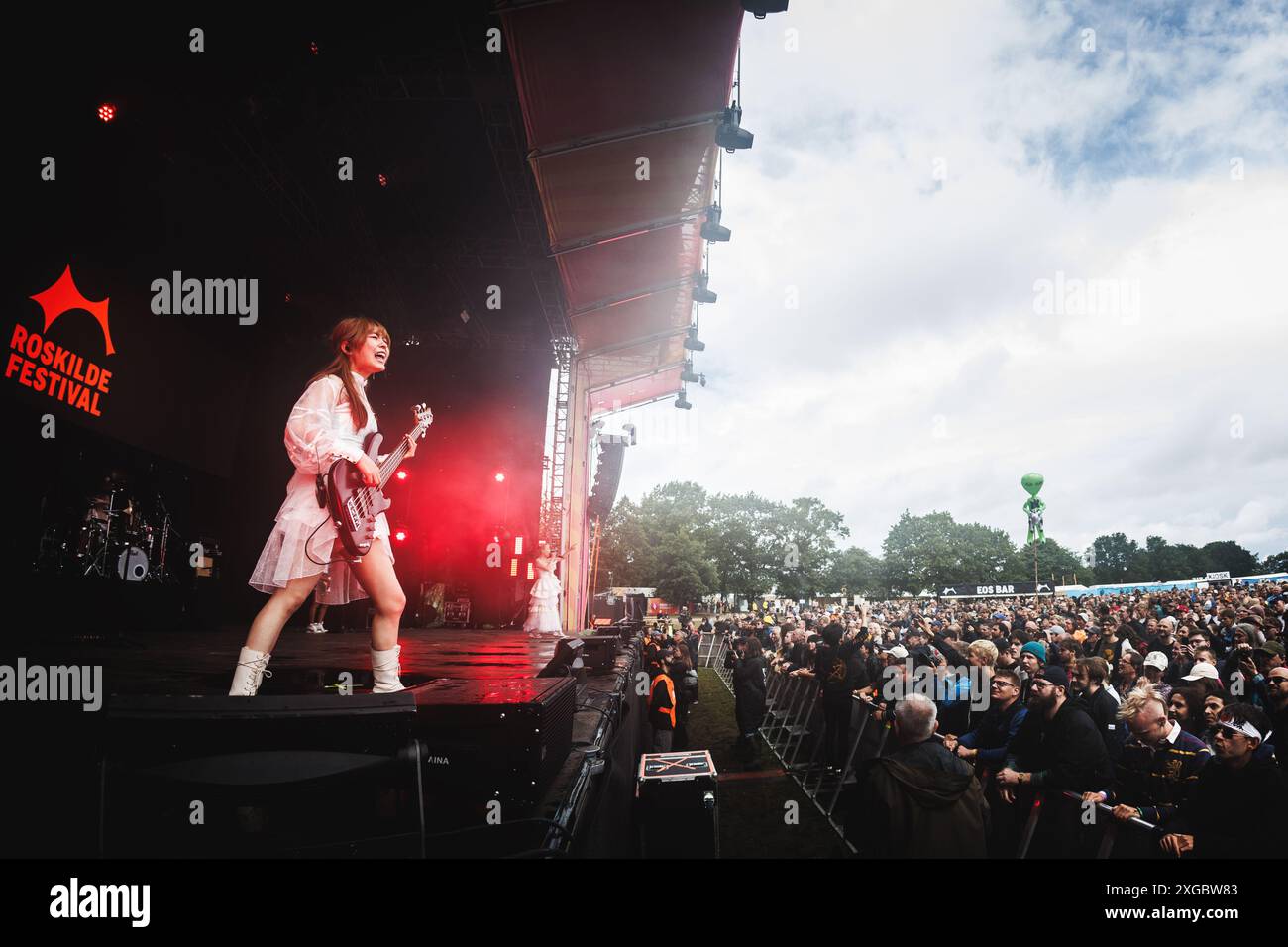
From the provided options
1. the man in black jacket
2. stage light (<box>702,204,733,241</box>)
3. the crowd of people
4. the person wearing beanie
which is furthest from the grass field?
stage light (<box>702,204,733,241</box>)

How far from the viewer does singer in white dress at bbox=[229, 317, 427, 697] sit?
2.66m

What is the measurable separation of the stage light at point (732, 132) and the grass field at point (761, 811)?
323 inches

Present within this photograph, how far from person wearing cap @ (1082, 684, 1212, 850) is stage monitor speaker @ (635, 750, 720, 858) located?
232 centimetres

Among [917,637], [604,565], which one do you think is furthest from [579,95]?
[604,565]

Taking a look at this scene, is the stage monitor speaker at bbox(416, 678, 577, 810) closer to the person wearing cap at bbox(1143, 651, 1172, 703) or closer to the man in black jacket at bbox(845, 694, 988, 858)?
the man in black jacket at bbox(845, 694, 988, 858)

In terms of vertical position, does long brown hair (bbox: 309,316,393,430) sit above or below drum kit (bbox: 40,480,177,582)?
above

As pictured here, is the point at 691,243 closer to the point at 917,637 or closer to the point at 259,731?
the point at 917,637

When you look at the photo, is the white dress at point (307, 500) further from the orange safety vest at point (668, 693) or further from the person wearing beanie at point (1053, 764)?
the orange safety vest at point (668, 693)

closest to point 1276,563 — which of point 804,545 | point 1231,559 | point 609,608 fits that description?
point 1231,559

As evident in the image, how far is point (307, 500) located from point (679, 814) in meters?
2.69

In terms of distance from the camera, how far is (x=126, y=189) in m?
6.50

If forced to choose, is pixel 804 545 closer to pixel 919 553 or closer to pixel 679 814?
pixel 919 553

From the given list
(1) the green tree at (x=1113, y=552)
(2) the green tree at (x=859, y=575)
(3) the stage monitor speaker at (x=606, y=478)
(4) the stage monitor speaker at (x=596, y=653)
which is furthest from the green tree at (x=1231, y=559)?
(4) the stage monitor speaker at (x=596, y=653)
